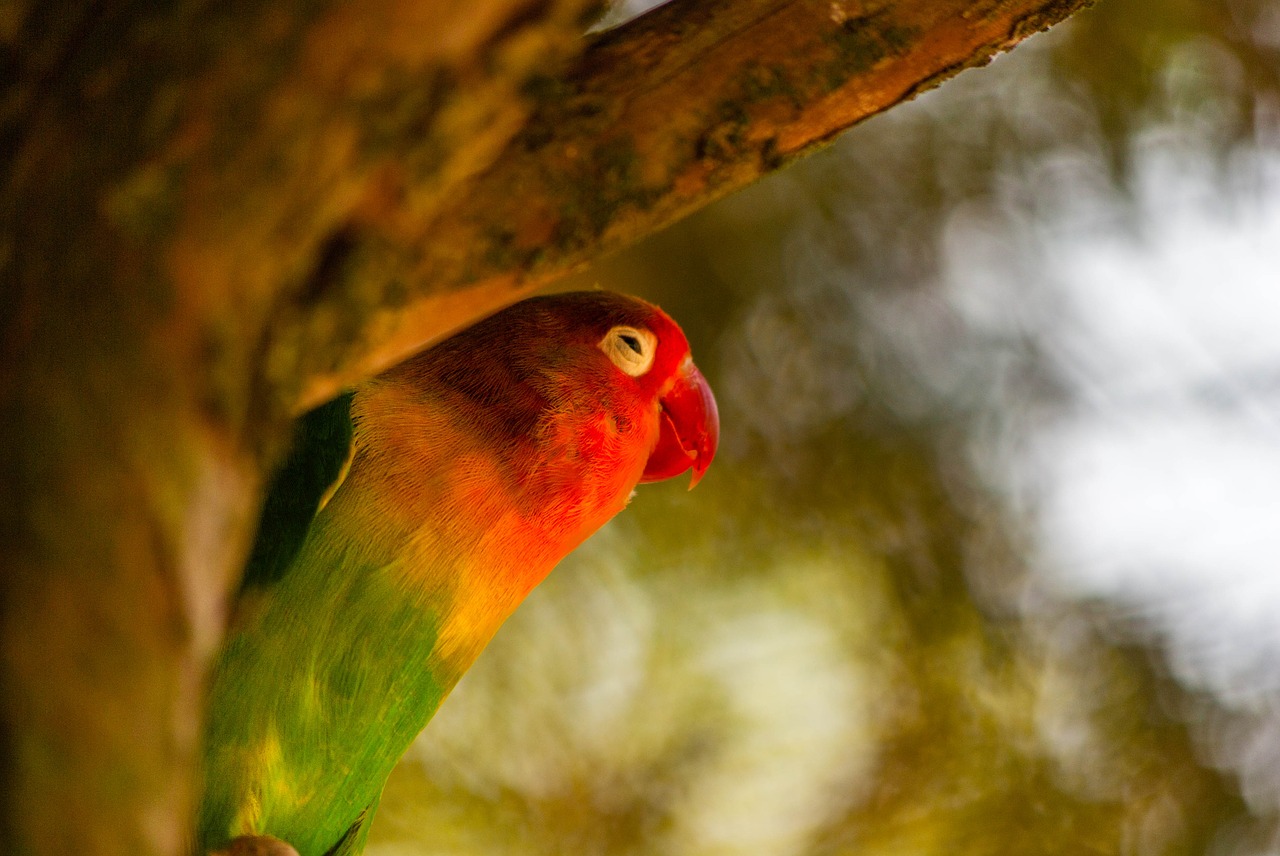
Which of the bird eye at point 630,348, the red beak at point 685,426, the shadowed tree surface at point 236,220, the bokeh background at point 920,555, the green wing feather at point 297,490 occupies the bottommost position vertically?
the bokeh background at point 920,555

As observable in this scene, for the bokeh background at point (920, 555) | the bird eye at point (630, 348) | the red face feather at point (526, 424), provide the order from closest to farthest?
the red face feather at point (526, 424) → the bird eye at point (630, 348) → the bokeh background at point (920, 555)

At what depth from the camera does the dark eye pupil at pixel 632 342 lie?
149 centimetres

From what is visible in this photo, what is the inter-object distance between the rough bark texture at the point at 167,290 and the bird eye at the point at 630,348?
806mm

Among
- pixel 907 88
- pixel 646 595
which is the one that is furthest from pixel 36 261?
pixel 646 595

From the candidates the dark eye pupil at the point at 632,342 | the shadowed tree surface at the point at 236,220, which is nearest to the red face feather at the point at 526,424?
the dark eye pupil at the point at 632,342

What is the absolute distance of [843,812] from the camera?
263 cm

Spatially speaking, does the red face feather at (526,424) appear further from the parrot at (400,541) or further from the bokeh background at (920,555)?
the bokeh background at (920,555)

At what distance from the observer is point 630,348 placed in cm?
149

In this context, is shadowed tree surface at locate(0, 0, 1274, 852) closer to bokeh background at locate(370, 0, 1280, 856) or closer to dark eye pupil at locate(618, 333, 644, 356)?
dark eye pupil at locate(618, 333, 644, 356)

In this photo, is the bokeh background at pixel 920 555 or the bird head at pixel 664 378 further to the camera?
the bokeh background at pixel 920 555

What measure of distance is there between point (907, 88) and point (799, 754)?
206 centimetres

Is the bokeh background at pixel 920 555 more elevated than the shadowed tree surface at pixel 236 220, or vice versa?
the shadowed tree surface at pixel 236 220

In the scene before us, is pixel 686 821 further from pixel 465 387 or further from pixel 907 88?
pixel 907 88

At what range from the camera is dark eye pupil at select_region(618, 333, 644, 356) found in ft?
4.89
